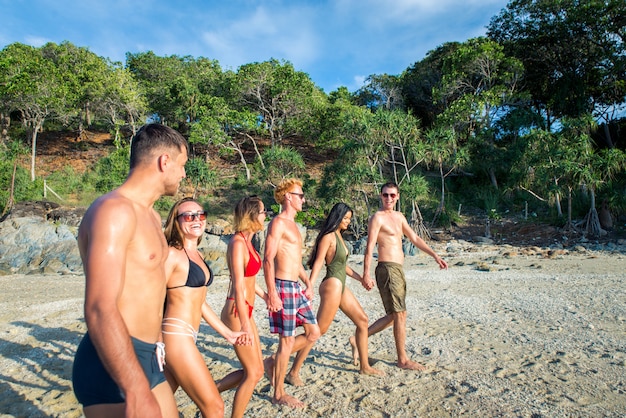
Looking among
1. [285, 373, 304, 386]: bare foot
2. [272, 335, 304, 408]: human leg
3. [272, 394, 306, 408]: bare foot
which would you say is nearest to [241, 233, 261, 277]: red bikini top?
[272, 335, 304, 408]: human leg

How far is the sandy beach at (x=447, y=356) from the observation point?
338cm

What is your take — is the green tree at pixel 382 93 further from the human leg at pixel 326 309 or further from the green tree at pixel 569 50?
the human leg at pixel 326 309

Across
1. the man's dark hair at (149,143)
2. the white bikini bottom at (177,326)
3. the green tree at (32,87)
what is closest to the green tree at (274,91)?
the green tree at (32,87)

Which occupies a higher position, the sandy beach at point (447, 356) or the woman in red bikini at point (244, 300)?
the woman in red bikini at point (244, 300)

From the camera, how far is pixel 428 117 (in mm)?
31312

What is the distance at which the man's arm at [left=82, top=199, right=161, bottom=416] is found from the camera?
1.35m

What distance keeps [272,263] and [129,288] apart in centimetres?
193

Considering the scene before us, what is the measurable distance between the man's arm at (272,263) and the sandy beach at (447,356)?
33.4 inches

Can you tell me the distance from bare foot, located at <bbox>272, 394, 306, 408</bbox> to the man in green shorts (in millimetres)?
1169

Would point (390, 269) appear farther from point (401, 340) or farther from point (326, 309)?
point (326, 309)

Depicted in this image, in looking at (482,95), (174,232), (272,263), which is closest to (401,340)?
(272,263)

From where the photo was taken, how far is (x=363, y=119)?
66.0ft

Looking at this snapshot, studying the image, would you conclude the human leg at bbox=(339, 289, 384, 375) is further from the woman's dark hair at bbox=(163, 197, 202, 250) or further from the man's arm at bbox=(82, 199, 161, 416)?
the man's arm at bbox=(82, 199, 161, 416)

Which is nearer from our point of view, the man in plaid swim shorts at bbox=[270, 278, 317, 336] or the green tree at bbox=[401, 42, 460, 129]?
the man in plaid swim shorts at bbox=[270, 278, 317, 336]
